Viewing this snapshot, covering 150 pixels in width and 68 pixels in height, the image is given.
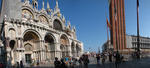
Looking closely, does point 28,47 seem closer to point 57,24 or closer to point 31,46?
point 31,46

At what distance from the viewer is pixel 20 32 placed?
24594 mm

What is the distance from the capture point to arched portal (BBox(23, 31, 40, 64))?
2839cm

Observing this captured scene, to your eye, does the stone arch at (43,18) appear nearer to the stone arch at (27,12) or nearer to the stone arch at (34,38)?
the stone arch at (27,12)

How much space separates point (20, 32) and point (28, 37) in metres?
4.06

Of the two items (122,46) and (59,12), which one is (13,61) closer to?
(59,12)

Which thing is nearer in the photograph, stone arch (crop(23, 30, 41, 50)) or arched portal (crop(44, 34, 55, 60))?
stone arch (crop(23, 30, 41, 50))

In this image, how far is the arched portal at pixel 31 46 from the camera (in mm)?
28391

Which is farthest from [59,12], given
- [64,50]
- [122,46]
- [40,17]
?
[122,46]

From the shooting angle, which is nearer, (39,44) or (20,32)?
(20,32)

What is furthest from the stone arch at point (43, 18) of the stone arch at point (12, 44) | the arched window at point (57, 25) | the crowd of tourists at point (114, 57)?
the crowd of tourists at point (114, 57)

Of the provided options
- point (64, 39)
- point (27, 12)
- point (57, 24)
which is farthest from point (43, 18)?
point (64, 39)

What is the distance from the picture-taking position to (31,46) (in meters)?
29.2

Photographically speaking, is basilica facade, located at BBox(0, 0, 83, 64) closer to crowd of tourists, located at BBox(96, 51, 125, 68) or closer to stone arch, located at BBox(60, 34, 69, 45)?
stone arch, located at BBox(60, 34, 69, 45)

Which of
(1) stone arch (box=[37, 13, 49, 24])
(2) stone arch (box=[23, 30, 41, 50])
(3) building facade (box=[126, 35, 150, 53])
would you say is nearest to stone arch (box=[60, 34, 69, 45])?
(1) stone arch (box=[37, 13, 49, 24])
